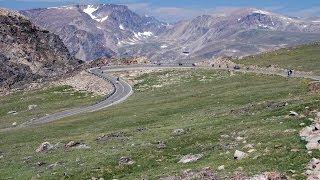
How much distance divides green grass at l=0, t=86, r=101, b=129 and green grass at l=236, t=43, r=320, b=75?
54513 millimetres

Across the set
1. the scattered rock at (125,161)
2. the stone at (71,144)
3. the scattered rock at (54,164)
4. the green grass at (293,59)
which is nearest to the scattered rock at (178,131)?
the scattered rock at (125,161)

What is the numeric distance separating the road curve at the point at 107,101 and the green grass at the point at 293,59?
42.4 m

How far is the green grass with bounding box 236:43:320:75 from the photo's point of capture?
413 feet

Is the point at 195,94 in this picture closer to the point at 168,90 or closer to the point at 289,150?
the point at 168,90

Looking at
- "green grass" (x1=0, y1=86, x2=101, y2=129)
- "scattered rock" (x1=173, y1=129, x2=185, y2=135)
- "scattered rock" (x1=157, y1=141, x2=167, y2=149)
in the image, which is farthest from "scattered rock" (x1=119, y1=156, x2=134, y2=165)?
"green grass" (x1=0, y1=86, x2=101, y2=129)

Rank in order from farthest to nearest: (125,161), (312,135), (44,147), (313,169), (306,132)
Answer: (44,147) < (125,161) < (306,132) < (312,135) < (313,169)

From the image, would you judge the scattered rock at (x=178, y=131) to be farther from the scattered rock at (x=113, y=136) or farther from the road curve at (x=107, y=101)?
the road curve at (x=107, y=101)

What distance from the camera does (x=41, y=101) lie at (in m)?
127

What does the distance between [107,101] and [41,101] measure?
25.8 metres

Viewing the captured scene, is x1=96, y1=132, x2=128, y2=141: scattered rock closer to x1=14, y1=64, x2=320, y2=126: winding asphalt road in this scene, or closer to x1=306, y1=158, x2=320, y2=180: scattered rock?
x1=306, y1=158, x2=320, y2=180: scattered rock

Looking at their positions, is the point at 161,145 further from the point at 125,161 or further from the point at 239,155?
the point at 239,155

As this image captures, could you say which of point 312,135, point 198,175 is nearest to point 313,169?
point 312,135

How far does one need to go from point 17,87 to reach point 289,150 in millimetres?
137519

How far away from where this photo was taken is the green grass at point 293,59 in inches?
4954
